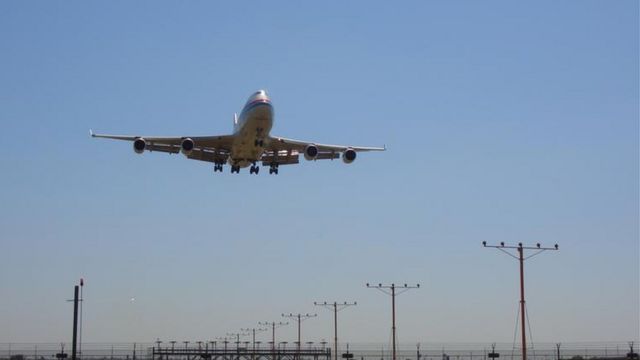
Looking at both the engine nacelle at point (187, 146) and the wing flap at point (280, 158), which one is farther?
the wing flap at point (280, 158)

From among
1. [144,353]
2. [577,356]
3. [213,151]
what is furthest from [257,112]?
[577,356]

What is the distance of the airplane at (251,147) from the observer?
7375 cm

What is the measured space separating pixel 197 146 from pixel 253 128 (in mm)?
8383

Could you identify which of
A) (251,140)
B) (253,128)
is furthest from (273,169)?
(253,128)

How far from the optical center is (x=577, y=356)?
129 metres

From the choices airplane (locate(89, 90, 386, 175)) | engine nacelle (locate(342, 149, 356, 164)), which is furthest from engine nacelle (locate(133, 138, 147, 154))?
engine nacelle (locate(342, 149, 356, 164))

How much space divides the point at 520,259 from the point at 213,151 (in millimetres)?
25970

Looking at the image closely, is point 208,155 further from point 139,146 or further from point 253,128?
point 253,128

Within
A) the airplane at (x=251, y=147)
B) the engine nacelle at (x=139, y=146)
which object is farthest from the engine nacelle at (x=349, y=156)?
the engine nacelle at (x=139, y=146)

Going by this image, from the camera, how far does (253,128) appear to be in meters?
73.9

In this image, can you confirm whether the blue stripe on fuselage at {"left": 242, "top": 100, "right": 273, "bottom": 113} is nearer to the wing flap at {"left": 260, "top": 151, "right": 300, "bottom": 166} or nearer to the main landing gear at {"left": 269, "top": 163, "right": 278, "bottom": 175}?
the wing flap at {"left": 260, "top": 151, "right": 300, "bottom": 166}

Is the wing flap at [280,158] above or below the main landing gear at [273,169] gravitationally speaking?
above

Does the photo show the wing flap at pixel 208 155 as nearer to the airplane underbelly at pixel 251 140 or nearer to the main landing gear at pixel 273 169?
the airplane underbelly at pixel 251 140

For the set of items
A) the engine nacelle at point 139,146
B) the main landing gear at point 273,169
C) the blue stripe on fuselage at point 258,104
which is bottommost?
the main landing gear at point 273,169
